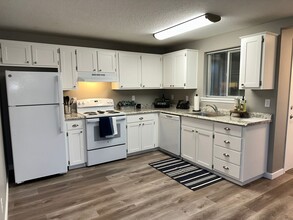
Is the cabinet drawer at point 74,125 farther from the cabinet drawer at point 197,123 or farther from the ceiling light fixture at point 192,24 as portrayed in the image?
the ceiling light fixture at point 192,24

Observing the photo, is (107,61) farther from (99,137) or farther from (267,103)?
(267,103)

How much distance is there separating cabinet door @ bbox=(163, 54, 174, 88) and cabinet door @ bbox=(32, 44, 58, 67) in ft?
7.66

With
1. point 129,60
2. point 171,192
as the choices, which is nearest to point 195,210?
point 171,192

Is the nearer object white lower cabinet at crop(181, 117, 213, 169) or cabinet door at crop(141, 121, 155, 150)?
white lower cabinet at crop(181, 117, 213, 169)

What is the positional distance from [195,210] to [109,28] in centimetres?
293

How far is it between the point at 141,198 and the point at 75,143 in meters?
1.56

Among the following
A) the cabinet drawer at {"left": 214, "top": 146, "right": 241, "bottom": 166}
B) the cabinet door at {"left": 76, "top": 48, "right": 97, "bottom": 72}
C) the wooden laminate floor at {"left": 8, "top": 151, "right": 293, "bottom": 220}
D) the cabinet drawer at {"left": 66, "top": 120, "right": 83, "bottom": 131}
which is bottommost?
the wooden laminate floor at {"left": 8, "top": 151, "right": 293, "bottom": 220}

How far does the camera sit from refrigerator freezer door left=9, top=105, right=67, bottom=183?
9.32ft

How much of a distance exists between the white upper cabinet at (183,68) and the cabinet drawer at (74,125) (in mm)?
2173

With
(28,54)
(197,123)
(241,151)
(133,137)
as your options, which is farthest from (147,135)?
(28,54)

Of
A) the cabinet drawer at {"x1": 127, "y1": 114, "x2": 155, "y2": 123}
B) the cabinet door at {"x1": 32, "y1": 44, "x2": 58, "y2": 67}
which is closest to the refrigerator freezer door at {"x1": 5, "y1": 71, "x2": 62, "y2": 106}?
the cabinet door at {"x1": 32, "y1": 44, "x2": 58, "y2": 67}

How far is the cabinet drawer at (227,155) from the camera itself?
2.80 meters

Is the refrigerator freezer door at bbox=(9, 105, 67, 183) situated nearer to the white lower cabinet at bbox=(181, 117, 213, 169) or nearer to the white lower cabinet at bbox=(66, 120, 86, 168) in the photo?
A: the white lower cabinet at bbox=(66, 120, 86, 168)

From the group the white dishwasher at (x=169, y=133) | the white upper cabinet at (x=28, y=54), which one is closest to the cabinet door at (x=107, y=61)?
the white upper cabinet at (x=28, y=54)
